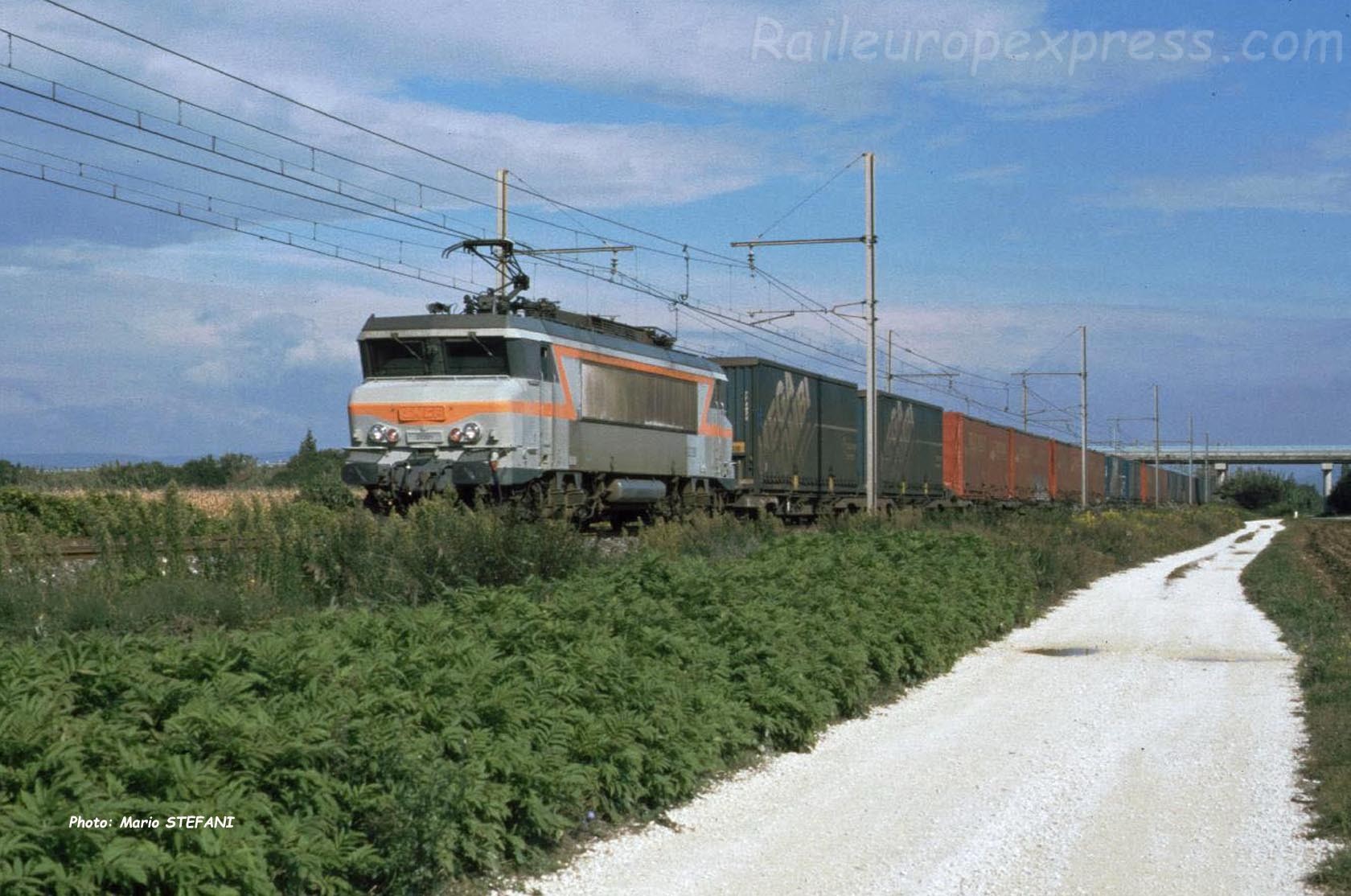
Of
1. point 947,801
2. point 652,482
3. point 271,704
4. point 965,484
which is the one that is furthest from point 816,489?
point 271,704

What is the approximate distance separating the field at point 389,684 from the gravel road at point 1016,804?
0.37m

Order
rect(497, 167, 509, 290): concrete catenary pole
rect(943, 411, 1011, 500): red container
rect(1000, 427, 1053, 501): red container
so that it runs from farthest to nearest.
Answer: rect(1000, 427, 1053, 501): red container → rect(943, 411, 1011, 500): red container → rect(497, 167, 509, 290): concrete catenary pole

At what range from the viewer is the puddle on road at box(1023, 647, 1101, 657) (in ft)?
48.0

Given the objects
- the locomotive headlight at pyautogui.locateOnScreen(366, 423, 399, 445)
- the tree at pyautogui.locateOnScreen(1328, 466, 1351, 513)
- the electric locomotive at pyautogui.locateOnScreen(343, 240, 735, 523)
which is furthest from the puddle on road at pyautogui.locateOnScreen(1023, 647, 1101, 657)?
the tree at pyautogui.locateOnScreen(1328, 466, 1351, 513)

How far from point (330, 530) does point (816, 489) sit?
20.5m

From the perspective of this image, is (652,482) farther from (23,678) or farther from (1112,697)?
(23,678)

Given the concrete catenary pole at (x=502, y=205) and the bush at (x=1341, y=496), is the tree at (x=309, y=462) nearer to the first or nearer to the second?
the concrete catenary pole at (x=502, y=205)

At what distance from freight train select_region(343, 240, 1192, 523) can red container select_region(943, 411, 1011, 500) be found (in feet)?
32.4

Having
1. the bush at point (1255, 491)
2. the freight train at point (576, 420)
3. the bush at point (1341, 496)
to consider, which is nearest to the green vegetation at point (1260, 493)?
the bush at point (1255, 491)

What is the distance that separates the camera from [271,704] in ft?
18.5

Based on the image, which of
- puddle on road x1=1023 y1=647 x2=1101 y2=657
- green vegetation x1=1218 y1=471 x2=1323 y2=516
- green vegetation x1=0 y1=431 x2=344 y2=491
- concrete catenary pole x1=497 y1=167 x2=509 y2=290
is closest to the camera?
puddle on road x1=1023 y1=647 x2=1101 y2=657

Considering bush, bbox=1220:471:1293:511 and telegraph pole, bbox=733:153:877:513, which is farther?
bush, bbox=1220:471:1293:511

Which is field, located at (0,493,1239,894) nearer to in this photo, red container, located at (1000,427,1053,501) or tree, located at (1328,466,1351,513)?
red container, located at (1000,427,1053,501)

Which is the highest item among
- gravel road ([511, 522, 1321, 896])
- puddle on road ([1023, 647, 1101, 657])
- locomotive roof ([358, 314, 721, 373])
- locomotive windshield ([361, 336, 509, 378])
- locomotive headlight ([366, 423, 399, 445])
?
locomotive roof ([358, 314, 721, 373])
